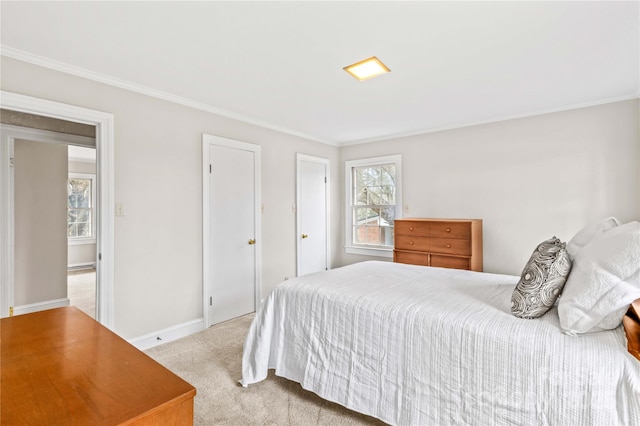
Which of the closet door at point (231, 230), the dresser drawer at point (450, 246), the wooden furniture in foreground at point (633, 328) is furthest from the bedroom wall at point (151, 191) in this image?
the wooden furniture in foreground at point (633, 328)

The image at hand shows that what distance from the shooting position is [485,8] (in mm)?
1746

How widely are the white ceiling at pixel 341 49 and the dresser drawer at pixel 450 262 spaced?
1.71m

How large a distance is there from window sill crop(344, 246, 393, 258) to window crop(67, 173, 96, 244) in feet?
19.9

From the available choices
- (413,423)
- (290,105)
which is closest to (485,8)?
(290,105)

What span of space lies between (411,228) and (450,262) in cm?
62

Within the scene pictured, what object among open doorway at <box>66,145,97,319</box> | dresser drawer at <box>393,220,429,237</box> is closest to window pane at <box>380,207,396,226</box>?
dresser drawer at <box>393,220,429,237</box>

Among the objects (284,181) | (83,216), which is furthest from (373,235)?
(83,216)

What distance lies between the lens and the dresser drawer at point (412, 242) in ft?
12.5

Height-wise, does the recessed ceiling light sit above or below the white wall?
above

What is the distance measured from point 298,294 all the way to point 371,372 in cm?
69

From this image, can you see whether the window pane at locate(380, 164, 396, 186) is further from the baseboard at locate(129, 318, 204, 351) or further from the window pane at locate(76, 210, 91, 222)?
the window pane at locate(76, 210, 91, 222)

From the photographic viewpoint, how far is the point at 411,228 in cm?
395

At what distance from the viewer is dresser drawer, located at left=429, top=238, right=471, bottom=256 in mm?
3508

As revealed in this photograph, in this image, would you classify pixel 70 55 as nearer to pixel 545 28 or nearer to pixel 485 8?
pixel 485 8
